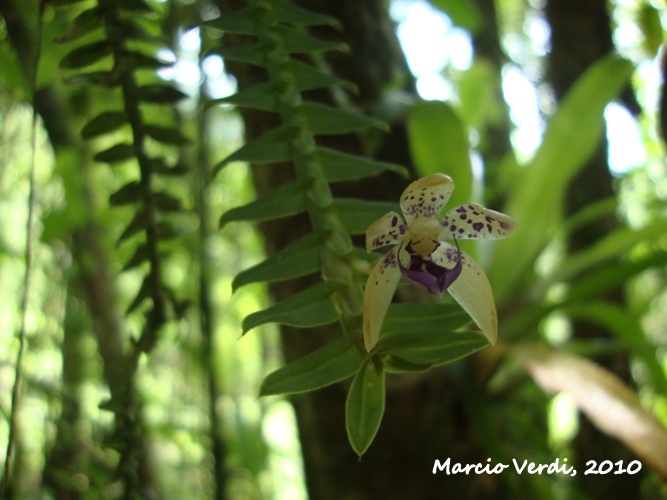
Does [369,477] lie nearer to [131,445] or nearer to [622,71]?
[131,445]

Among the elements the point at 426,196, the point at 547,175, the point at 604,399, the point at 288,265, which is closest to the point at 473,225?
the point at 426,196

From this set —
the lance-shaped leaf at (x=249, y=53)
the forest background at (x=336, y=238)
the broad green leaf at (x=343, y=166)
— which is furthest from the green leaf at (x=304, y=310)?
the lance-shaped leaf at (x=249, y=53)

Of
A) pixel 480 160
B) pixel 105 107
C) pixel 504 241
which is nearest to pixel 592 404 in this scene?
pixel 504 241

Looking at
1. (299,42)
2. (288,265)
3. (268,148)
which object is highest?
(299,42)

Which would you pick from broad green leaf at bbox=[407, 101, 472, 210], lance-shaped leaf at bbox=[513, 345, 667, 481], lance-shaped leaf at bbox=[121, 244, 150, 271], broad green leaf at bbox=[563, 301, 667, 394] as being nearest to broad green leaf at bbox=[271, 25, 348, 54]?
lance-shaped leaf at bbox=[121, 244, 150, 271]

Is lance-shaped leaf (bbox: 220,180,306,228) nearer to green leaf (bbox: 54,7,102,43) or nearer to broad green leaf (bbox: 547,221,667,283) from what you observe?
green leaf (bbox: 54,7,102,43)

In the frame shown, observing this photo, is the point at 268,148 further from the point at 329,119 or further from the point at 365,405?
the point at 365,405
